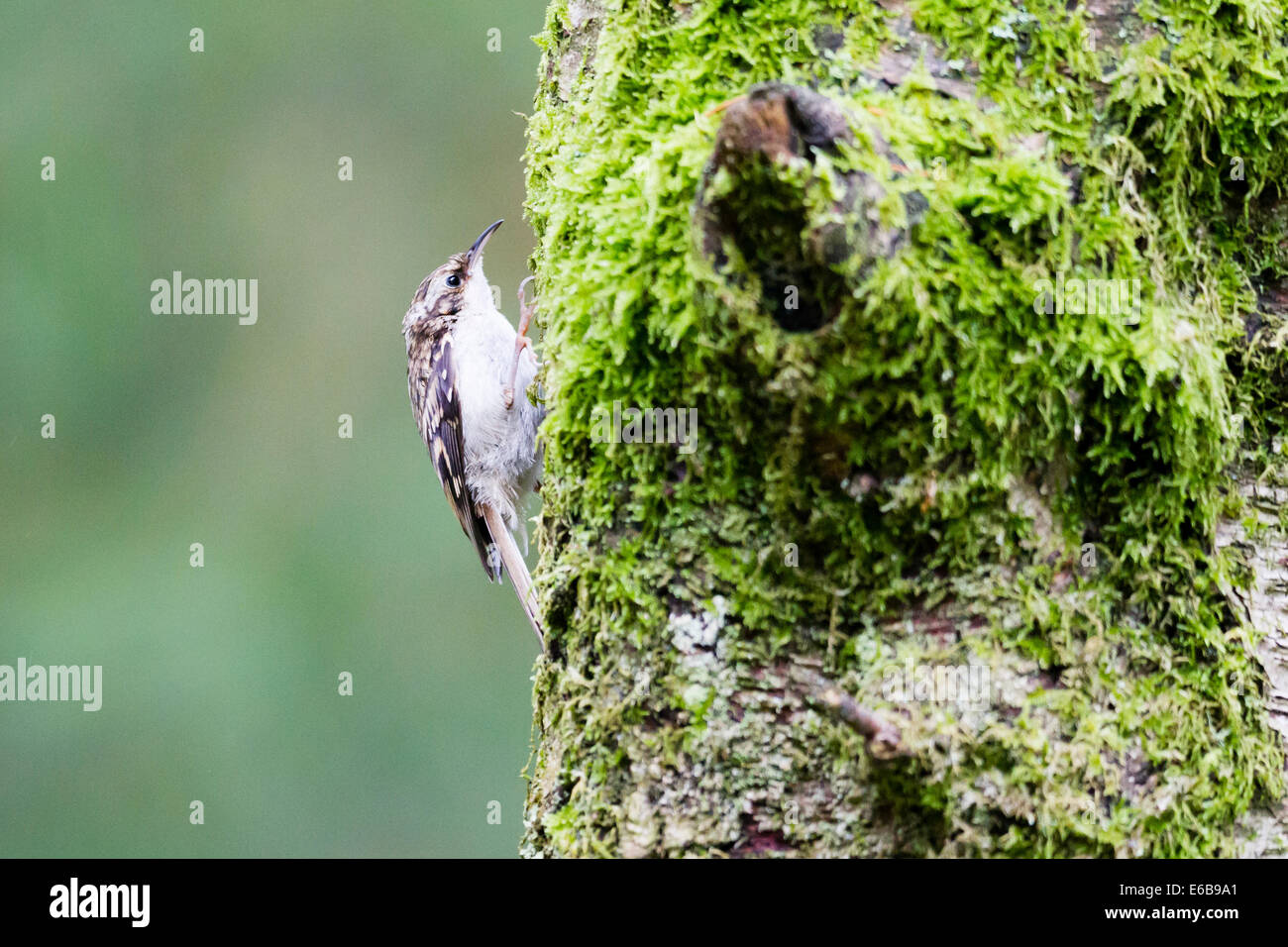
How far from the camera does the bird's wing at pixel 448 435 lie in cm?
462

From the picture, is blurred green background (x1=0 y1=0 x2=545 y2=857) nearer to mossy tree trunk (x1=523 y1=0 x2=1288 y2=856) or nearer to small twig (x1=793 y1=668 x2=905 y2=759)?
mossy tree trunk (x1=523 y1=0 x2=1288 y2=856)

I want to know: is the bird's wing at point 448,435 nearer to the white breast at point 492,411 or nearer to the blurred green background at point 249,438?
the white breast at point 492,411

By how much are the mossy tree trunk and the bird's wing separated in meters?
2.69

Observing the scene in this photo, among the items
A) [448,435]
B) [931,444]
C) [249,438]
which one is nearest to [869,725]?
[931,444]

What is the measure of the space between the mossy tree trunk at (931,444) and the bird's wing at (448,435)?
8.81 ft

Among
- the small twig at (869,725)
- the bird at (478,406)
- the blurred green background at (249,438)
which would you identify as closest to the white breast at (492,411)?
the bird at (478,406)

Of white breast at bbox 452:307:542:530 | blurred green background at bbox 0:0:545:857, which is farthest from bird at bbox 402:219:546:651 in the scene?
blurred green background at bbox 0:0:545:857

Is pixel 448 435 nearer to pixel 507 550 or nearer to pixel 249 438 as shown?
pixel 507 550

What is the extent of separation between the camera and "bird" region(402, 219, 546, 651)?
448 cm

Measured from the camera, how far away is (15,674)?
8211 mm

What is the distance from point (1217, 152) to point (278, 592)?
312 inches

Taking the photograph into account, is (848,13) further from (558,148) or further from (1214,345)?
(1214,345)
